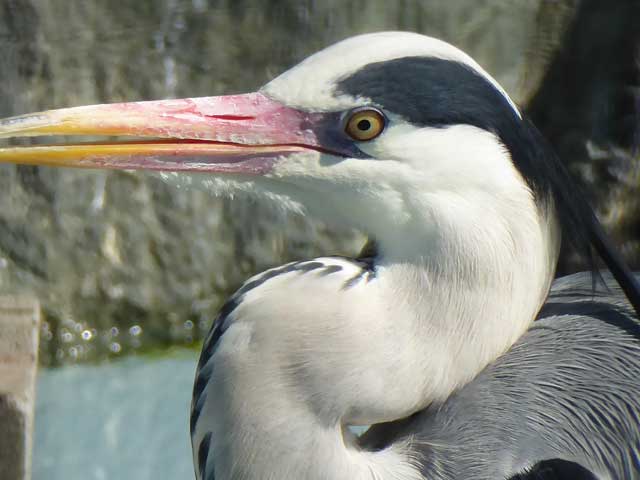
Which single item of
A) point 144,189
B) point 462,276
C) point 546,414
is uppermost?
point 462,276

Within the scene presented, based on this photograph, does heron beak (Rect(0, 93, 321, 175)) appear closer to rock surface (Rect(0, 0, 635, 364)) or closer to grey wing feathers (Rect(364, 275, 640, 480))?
grey wing feathers (Rect(364, 275, 640, 480))

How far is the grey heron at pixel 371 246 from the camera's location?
1705 millimetres

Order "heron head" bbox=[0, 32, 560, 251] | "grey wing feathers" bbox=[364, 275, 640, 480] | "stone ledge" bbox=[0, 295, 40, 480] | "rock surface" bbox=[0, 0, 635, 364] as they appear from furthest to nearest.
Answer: "rock surface" bbox=[0, 0, 635, 364], "stone ledge" bbox=[0, 295, 40, 480], "grey wing feathers" bbox=[364, 275, 640, 480], "heron head" bbox=[0, 32, 560, 251]

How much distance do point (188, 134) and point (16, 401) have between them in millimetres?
1239

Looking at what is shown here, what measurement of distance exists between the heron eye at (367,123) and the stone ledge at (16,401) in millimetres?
1402

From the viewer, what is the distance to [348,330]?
5.65ft

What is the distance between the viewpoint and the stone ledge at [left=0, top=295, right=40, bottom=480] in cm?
271

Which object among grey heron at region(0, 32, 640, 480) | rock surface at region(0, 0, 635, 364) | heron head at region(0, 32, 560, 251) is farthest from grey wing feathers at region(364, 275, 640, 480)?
rock surface at region(0, 0, 635, 364)

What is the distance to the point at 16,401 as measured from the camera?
270cm

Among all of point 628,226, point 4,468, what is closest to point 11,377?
point 4,468

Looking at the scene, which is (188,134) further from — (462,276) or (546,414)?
(546,414)

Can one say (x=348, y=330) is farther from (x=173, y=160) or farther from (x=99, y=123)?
(x=99, y=123)

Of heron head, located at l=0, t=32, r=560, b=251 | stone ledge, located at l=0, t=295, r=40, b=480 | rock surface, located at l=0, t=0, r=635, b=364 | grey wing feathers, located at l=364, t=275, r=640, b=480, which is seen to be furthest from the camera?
rock surface, located at l=0, t=0, r=635, b=364

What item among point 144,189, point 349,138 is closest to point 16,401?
point 349,138
